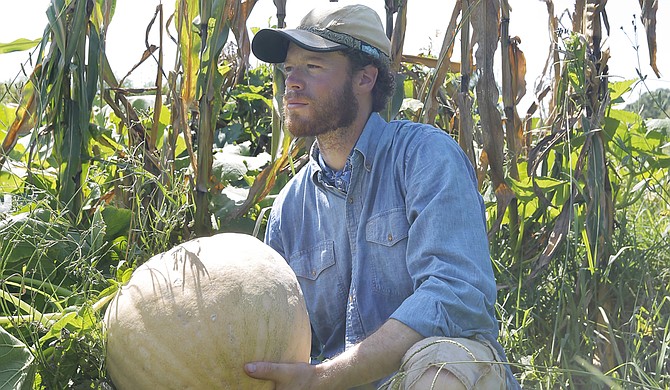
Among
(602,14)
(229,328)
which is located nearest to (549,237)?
(602,14)

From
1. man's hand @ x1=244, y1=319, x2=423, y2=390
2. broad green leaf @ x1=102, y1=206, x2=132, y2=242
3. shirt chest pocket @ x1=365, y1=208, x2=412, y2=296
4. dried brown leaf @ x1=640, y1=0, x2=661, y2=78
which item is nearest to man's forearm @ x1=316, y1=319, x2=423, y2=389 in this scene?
man's hand @ x1=244, y1=319, x2=423, y2=390

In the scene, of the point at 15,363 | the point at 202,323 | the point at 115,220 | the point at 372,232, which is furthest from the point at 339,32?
the point at 15,363

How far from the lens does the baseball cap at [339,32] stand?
2.68 m

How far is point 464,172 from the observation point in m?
2.36

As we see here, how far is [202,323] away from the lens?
2082mm

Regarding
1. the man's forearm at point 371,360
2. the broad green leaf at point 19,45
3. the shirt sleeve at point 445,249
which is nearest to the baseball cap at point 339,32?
the shirt sleeve at point 445,249

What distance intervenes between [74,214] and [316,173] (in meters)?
0.87

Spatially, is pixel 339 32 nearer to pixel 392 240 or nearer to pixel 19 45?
pixel 392 240

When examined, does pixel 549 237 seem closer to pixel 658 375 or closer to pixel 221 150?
pixel 658 375

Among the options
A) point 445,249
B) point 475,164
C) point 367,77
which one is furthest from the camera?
point 475,164

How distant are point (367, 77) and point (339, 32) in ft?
0.62

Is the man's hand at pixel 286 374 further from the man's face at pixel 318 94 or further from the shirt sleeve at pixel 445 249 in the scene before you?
the man's face at pixel 318 94

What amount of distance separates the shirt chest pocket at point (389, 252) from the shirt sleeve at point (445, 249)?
7 cm

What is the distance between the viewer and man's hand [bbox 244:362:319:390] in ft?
6.91
